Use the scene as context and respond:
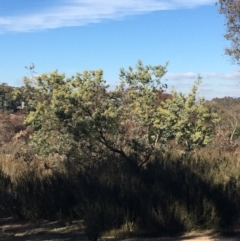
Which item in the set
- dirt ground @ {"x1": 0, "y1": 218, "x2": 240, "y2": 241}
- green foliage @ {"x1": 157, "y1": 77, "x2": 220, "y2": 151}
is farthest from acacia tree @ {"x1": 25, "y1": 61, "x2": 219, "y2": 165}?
dirt ground @ {"x1": 0, "y1": 218, "x2": 240, "y2": 241}

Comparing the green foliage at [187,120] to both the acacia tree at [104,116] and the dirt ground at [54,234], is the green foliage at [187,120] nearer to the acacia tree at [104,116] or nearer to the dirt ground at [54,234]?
the acacia tree at [104,116]

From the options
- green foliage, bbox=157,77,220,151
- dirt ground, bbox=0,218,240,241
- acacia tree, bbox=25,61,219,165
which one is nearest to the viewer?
dirt ground, bbox=0,218,240,241

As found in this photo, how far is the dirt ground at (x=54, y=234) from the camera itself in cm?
789

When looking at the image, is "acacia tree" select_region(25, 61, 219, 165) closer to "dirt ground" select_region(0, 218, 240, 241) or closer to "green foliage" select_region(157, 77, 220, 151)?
"green foliage" select_region(157, 77, 220, 151)

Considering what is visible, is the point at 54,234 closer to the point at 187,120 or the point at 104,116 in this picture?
the point at 104,116

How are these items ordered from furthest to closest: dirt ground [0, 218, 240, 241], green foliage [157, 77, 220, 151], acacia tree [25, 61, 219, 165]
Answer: green foliage [157, 77, 220, 151]
acacia tree [25, 61, 219, 165]
dirt ground [0, 218, 240, 241]

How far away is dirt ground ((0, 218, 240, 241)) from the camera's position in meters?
7.89

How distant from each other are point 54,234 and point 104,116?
5145 millimetres

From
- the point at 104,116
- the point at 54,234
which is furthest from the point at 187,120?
the point at 54,234

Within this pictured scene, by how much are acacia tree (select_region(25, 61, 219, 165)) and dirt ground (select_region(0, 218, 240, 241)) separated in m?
3.33

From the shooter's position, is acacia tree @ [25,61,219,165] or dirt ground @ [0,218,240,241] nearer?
dirt ground @ [0,218,240,241]

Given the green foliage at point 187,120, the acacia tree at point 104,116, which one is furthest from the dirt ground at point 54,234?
the green foliage at point 187,120

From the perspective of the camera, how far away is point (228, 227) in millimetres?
8516

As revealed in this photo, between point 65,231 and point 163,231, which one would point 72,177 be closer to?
point 65,231
